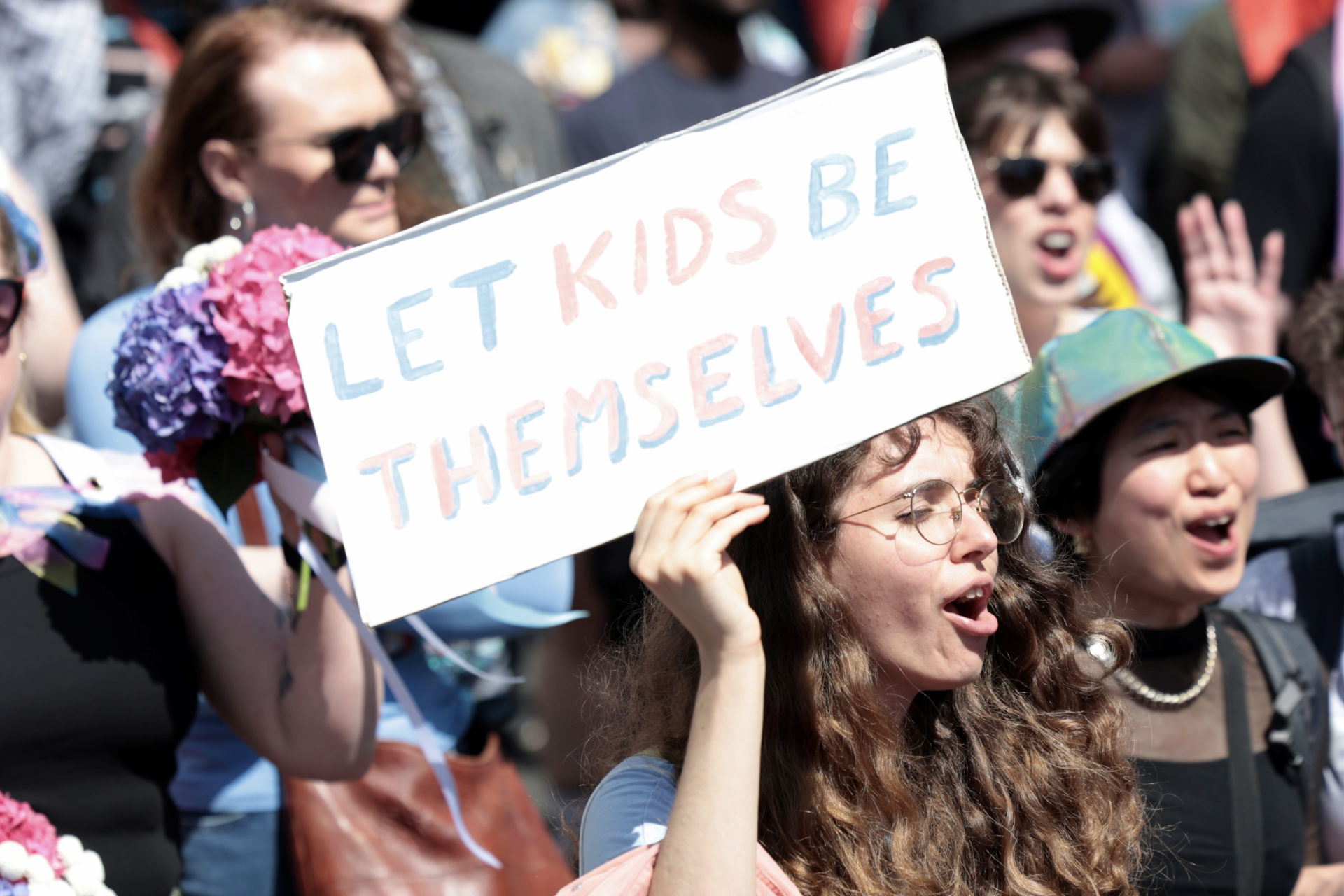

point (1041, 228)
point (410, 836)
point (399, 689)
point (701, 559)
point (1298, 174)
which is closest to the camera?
point (701, 559)

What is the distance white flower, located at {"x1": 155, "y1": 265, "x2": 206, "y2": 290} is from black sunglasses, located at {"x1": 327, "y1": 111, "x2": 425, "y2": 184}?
798 millimetres

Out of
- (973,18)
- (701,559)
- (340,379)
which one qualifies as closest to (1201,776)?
(701,559)

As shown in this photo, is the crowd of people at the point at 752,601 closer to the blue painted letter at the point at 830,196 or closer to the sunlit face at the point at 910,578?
the sunlit face at the point at 910,578

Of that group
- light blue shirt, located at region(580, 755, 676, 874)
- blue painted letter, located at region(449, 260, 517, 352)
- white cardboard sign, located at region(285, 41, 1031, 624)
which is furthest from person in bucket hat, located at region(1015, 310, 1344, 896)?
blue painted letter, located at region(449, 260, 517, 352)

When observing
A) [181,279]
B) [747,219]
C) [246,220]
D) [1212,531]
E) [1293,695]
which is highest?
[747,219]

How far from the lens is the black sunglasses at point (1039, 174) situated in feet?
11.7

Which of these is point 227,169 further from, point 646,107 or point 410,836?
point 646,107

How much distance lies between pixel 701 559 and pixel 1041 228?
2.16 meters

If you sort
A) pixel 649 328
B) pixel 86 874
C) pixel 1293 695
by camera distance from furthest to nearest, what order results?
pixel 1293 695 → pixel 86 874 → pixel 649 328

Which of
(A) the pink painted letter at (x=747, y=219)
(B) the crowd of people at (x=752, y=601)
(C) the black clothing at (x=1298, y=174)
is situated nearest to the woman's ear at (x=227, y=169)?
(B) the crowd of people at (x=752, y=601)

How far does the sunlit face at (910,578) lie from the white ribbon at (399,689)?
2.53ft

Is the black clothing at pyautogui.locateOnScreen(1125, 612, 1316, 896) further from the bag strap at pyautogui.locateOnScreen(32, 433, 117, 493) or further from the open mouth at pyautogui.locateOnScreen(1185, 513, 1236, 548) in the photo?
the bag strap at pyautogui.locateOnScreen(32, 433, 117, 493)

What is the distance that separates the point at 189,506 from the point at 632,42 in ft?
14.3

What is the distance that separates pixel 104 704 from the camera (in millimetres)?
2205
